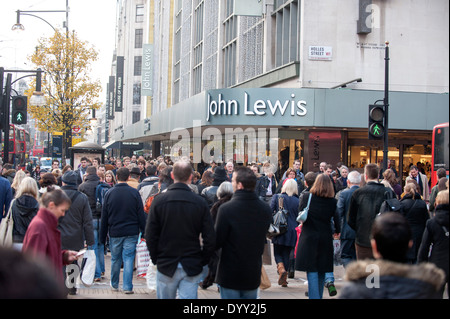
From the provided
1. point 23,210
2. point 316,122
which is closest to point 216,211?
point 23,210

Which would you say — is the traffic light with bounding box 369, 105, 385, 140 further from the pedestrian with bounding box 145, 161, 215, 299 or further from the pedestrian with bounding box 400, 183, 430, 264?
the pedestrian with bounding box 145, 161, 215, 299

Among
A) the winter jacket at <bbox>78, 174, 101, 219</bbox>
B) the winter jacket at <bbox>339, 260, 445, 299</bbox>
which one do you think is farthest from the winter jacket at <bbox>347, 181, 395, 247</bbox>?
the winter jacket at <bbox>339, 260, 445, 299</bbox>

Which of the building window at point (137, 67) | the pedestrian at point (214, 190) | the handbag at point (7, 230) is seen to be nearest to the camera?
the handbag at point (7, 230)

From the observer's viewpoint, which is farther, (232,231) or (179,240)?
(232,231)

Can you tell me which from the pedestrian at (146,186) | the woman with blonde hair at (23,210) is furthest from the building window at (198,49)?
the woman with blonde hair at (23,210)

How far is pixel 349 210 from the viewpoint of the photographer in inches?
337

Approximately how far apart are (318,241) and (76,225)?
340 centimetres

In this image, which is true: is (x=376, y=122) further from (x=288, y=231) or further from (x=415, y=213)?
(x=415, y=213)

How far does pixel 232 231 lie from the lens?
556 cm

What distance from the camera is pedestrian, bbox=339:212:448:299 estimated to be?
313 centimetres

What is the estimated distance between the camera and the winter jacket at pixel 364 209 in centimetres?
835

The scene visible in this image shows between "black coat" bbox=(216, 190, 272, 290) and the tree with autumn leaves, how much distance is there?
104 ft

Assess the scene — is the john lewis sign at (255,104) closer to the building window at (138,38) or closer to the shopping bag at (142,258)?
the shopping bag at (142,258)
